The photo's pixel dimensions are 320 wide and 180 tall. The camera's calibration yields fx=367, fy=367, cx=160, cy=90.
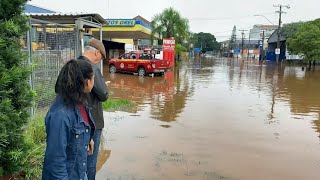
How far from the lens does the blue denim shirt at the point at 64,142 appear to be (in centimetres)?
231

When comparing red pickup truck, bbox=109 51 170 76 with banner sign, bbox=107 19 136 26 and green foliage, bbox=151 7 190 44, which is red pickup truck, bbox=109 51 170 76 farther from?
green foliage, bbox=151 7 190 44

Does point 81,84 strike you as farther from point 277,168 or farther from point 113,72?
point 113,72

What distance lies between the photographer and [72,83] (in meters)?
2.42

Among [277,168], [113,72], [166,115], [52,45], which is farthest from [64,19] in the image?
[113,72]

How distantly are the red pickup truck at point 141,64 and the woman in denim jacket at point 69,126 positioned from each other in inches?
811

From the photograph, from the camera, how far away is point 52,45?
7.15 meters

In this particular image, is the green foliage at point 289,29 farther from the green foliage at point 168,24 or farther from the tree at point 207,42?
the tree at point 207,42

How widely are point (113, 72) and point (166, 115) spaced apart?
50.8 ft

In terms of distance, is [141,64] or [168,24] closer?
[141,64]

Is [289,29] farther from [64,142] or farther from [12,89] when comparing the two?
[64,142]

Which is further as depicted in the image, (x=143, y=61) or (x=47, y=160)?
(x=143, y=61)

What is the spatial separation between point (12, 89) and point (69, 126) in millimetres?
1099

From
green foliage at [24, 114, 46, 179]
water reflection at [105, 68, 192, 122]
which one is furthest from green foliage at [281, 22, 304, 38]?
green foliage at [24, 114, 46, 179]

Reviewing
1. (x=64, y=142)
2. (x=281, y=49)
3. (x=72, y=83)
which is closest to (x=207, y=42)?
(x=281, y=49)
